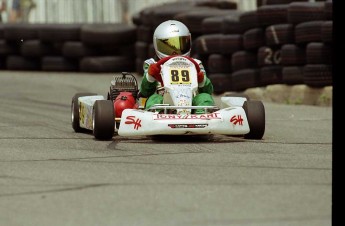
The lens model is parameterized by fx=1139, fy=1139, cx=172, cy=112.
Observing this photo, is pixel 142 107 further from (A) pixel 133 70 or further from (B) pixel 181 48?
(A) pixel 133 70

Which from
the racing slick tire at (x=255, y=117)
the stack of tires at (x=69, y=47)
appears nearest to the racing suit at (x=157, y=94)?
the racing slick tire at (x=255, y=117)

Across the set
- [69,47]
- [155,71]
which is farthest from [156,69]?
[69,47]

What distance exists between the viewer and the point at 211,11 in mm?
16406

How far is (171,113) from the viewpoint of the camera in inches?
368

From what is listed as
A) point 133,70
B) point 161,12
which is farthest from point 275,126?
point 133,70

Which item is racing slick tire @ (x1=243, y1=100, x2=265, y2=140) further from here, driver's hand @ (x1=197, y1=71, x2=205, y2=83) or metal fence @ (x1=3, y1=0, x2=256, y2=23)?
metal fence @ (x1=3, y1=0, x2=256, y2=23)

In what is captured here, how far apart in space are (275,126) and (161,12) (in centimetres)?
656

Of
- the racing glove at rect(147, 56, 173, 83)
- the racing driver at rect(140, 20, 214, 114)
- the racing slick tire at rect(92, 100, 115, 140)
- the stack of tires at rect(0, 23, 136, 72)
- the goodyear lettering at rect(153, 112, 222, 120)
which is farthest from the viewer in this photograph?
→ the stack of tires at rect(0, 23, 136, 72)

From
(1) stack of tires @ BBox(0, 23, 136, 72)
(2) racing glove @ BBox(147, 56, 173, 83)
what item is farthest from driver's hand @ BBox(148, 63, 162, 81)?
(1) stack of tires @ BBox(0, 23, 136, 72)

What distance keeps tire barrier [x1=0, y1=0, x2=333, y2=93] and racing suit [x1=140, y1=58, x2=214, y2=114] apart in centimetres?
357

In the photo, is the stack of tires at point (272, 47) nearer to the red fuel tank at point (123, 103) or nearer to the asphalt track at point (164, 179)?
the asphalt track at point (164, 179)

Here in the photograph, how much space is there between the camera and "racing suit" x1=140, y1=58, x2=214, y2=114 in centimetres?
944

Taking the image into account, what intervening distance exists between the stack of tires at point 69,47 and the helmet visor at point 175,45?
363 inches

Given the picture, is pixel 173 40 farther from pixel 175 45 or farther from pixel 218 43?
pixel 218 43
